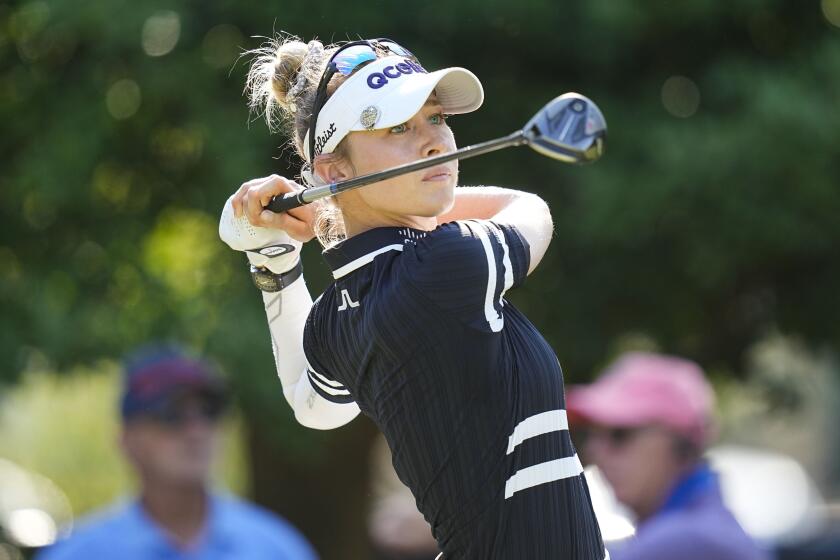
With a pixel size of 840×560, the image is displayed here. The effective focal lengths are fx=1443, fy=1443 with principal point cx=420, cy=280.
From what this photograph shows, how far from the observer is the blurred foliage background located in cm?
616

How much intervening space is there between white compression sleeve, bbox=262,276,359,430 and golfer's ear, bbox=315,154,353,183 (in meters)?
0.29

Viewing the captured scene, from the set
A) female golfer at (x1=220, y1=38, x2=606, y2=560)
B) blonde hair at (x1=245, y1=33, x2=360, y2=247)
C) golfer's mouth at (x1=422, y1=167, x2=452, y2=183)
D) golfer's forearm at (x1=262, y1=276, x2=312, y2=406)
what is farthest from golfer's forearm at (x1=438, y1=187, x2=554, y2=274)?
golfer's forearm at (x1=262, y1=276, x2=312, y2=406)

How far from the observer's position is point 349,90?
268cm

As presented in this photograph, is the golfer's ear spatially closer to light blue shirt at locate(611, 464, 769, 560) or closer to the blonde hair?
the blonde hair

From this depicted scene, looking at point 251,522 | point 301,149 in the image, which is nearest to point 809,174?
point 251,522

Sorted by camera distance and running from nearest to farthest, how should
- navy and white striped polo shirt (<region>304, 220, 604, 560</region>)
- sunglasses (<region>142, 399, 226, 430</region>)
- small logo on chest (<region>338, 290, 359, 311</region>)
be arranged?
navy and white striped polo shirt (<region>304, 220, 604, 560</region>), small logo on chest (<region>338, 290, 359, 311</region>), sunglasses (<region>142, 399, 226, 430</region>)

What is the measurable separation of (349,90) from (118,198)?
4547 mm

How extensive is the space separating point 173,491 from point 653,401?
1.74m

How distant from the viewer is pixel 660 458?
4.74 m

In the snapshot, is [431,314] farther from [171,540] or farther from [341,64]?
[171,540]

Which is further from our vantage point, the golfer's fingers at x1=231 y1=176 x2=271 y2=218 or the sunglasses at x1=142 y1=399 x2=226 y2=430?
the sunglasses at x1=142 y1=399 x2=226 y2=430

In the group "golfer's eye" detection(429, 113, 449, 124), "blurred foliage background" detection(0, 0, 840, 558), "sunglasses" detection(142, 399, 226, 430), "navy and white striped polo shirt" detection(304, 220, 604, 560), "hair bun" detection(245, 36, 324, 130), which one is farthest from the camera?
"blurred foliage background" detection(0, 0, 840, 558)

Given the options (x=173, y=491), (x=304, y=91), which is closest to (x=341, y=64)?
(x=304, y=91)

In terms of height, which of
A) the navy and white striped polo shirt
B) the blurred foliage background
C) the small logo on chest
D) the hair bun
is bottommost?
the navy and white striped polo shirt
